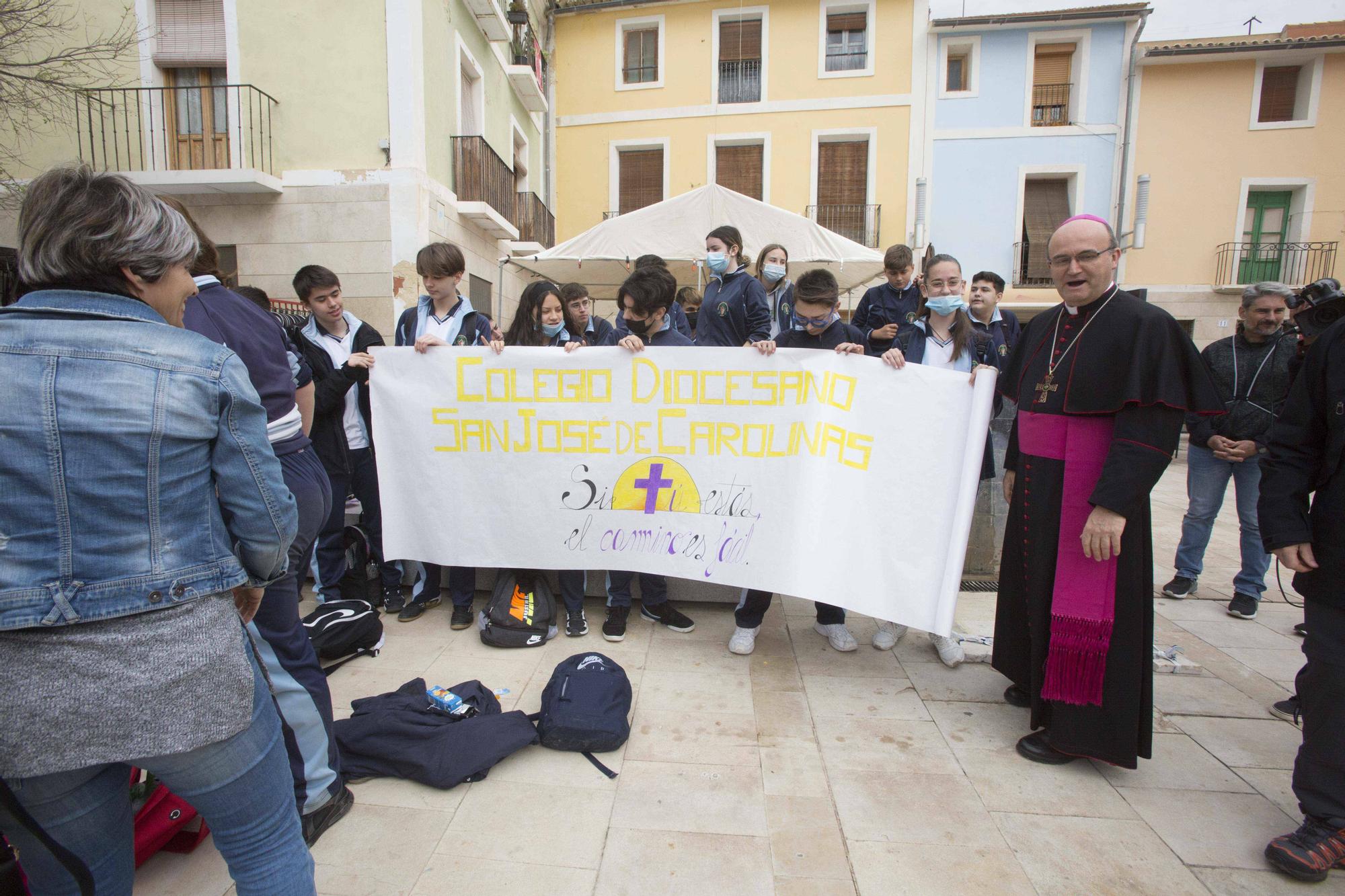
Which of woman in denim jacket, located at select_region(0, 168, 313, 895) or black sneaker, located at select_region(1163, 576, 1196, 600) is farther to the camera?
black sneaker, located at select_region(1163, 576, 1196, 600)

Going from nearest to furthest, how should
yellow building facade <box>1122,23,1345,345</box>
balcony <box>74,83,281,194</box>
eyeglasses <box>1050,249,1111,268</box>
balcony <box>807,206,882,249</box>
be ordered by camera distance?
eyeglasses <box>1050,249,1111,268</box> → balcony <box>74,83,281,194</box> → yellow building facade <box>1122,23,1345,345</box> → balcony <box>807,206,882,249</box>

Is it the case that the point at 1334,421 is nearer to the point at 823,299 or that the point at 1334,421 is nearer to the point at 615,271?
the point at 823,299

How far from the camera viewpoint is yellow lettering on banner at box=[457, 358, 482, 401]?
137 inches

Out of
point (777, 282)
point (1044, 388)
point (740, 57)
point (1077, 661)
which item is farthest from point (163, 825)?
point (740, 57)

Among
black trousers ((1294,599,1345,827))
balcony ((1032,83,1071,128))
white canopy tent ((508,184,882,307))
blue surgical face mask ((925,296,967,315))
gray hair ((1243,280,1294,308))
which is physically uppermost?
balcony ((1032,83,1071,128))

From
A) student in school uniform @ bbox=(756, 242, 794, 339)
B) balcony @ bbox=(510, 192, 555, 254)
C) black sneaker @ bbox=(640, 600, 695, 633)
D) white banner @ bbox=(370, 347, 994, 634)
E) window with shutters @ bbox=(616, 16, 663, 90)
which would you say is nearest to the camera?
white banner @ bbox=(370, 347, 994, 634)

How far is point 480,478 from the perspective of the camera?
3.49 metres

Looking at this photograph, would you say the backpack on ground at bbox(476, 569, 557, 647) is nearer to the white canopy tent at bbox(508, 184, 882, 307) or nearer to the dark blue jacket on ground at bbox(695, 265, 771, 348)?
the dark blue jacket on ground at bbox(695, 265, 771, 348)

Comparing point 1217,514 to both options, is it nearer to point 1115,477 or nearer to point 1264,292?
point 1264,292

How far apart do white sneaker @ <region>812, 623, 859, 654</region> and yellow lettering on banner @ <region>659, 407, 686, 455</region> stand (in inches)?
48.8

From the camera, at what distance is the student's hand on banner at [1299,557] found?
206 centimetres

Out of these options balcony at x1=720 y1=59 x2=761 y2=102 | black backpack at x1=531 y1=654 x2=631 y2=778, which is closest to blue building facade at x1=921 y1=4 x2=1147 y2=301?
balcony at x1=720 y1=59 x2=761 y2=102

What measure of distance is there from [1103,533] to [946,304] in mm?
1532

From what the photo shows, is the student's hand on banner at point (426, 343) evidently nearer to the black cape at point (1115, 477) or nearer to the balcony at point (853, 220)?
the black cape at point (1115, 477)
